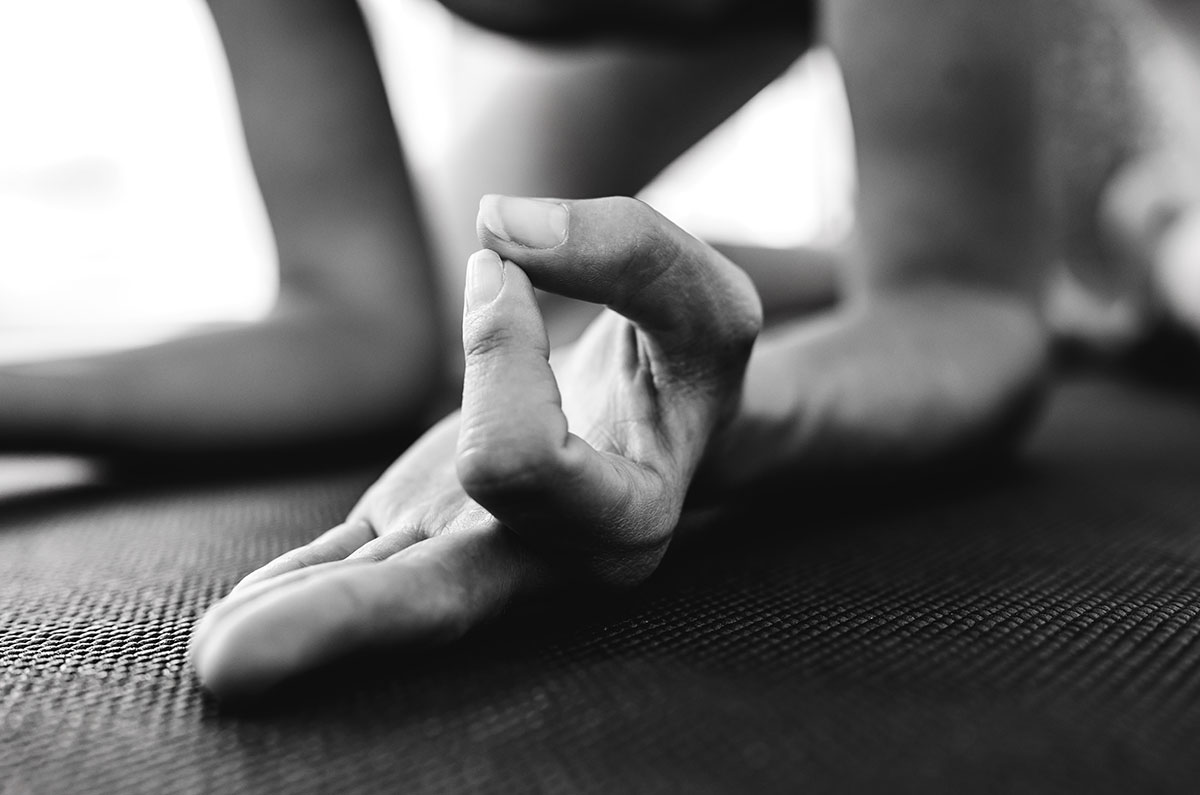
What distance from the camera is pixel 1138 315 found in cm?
128

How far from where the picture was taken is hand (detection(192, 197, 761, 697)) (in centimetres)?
31

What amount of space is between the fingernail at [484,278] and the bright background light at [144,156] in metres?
1.39

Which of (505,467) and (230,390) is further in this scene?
(230,390)

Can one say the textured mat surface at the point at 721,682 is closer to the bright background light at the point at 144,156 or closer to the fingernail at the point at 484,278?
the fingernail at the point at 484,278

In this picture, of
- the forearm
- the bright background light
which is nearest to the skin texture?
the forearm

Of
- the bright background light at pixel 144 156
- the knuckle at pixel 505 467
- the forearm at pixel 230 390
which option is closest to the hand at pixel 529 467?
the knuckle at pixel 505 467

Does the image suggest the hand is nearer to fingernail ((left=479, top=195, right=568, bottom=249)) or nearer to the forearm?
fingernail ((left=479, top=195, right=568, bottom=249))

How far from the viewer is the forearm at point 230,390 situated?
2.40 ft

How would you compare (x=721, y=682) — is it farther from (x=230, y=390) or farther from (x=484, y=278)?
(x=230, y=390)

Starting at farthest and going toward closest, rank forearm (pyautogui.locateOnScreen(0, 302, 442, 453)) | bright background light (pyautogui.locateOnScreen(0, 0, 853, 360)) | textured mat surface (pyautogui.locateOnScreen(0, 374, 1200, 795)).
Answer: bright background light (pyautogui.locateOnScreen(0, 0, 853, 360))
forearm (pyautogui.locateOnScreen(0, 302, 442, 453))
textured mat surface (pyautogui.locateOnScreen(0, 374, 1200, 795))

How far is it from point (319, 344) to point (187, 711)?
1.86ft

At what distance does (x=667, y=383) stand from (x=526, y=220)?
0.11 m

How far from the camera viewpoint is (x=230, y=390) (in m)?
0.80

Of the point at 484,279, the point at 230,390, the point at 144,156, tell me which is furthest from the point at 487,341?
the point at 144,156
